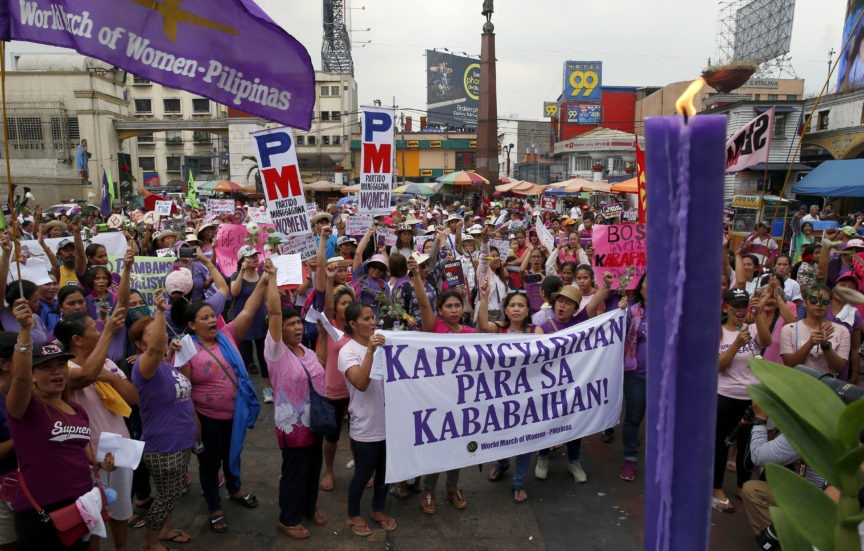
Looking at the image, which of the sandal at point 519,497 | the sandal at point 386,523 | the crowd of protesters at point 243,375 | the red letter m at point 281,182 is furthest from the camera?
the red letter m at point 281,182

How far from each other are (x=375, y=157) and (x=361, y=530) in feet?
13.6

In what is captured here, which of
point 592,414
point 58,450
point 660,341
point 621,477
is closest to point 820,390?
point 660,341

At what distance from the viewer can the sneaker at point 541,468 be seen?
5.32 m

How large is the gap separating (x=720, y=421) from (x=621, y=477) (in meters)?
1.19

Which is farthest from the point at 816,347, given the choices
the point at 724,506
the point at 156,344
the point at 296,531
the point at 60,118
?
the point at 60,118

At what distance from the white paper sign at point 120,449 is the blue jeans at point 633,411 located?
13.1 feet

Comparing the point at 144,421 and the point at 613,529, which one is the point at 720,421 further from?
the point at 144,421

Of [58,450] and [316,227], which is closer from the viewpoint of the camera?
[58,450]

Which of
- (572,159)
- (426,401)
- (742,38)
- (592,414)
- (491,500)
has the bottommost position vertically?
(491,500)

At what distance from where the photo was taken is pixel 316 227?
991cm

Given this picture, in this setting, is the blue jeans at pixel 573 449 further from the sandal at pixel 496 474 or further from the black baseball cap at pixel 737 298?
the black baseball cap at pixel 737 298

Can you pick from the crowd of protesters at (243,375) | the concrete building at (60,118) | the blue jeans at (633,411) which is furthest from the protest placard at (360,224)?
the concrete building at (60,118)

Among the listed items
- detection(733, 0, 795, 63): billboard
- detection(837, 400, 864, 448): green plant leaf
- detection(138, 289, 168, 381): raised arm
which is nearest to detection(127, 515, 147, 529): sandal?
detection(138, 289, 168, 381): raised arm

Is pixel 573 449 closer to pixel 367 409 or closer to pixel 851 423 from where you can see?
pixel 367 409
